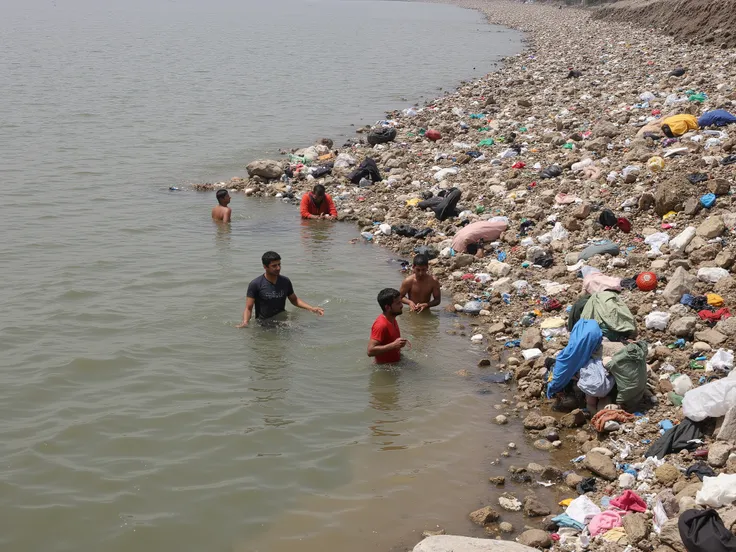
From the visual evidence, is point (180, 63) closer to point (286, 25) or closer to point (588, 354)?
point (286, 25)

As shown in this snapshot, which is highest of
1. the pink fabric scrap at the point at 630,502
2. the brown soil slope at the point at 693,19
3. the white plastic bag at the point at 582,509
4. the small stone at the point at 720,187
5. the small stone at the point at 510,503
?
the brown soil slope at the point at 693,19

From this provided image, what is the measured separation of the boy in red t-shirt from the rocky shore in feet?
3.39

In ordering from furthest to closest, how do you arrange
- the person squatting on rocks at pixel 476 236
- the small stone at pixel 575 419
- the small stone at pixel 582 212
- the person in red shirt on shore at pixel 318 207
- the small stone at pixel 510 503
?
the person in red shirt on shore at pixel 318 207
the person squatting on rocks at pixel 476 236
the small stone at pixel 582 212
the small stone at pixel 575 419
the small stone at pixel 510 503

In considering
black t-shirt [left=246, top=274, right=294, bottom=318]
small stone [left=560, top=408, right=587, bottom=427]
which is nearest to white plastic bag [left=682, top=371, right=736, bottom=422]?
small stone [left=560, top=408, right=587, bottom=427]

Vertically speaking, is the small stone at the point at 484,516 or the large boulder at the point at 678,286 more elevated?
the large boulder at the point at 678,286

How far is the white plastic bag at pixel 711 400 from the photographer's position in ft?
18.7

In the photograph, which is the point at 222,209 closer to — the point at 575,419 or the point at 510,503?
the point at 575,419

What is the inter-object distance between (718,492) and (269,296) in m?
5.38

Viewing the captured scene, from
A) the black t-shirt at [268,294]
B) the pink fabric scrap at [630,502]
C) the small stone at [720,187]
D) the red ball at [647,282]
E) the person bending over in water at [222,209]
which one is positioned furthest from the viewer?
the person bending over in water at [222,209]

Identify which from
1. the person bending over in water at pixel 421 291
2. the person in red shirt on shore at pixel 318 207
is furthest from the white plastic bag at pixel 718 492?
the person in red shirt on shore at pixel 318 207

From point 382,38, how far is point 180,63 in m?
18.8

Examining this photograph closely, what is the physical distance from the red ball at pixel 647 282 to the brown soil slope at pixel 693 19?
1641cm

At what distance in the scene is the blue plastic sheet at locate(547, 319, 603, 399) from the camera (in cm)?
681

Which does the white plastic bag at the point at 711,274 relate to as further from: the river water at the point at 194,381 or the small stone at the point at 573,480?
the small stone at the point at 573,480
